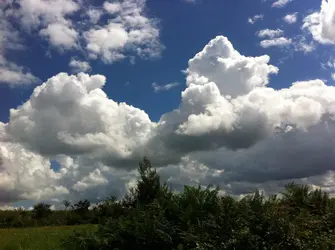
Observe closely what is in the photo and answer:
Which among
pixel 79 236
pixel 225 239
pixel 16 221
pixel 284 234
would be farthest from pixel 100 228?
pixel 16 221

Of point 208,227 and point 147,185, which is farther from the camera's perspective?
point 147,185

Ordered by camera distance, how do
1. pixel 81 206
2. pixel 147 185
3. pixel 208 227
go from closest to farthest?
pixel 208 227
pixel 147 185
pixel 81 206

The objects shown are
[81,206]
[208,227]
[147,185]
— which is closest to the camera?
[208,227]

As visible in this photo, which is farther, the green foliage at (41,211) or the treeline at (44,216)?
the green foliage at (41,211)

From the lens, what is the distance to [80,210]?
34719 mm

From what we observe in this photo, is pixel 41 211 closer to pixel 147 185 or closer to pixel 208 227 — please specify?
pixel 147 185

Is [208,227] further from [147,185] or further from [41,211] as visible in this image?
[41,211]

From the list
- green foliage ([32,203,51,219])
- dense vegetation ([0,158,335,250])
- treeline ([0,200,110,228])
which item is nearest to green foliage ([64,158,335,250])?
dense vegetation ([0,158,335,250])

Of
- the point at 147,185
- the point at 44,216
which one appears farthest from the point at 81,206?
the point at 147,185

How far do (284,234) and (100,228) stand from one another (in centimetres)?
321

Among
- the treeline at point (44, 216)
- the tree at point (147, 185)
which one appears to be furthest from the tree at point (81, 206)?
the tree at point (147, 185)

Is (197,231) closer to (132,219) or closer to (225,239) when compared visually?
(225,239)

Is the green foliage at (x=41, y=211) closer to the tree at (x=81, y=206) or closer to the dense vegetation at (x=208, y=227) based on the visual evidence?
the tree at (x=81, y=206)

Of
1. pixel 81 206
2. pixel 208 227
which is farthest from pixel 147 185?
pixel 81 206
